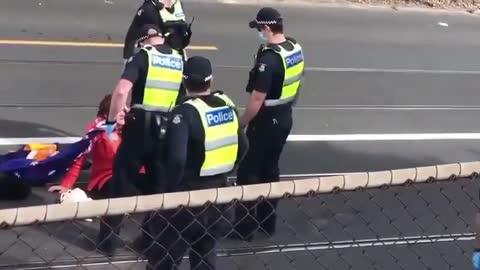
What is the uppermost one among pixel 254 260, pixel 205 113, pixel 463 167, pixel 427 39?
pixel 463 167

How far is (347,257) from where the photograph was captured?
7898 millimetres

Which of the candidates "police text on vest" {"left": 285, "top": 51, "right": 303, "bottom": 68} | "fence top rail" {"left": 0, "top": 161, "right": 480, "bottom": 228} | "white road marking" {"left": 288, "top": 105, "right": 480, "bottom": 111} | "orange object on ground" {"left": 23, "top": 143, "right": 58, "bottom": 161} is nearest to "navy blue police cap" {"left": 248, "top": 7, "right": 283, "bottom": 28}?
"police text on vest" {"left": 285, "top": 51, "right": 303, "bottom": 68}

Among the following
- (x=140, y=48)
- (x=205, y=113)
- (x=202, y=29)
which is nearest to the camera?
(x=205, y=113)

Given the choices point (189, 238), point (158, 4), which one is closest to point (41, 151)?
point (158, 4)

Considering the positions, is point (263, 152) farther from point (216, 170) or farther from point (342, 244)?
point (216, 170)

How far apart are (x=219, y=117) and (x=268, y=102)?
1601mm

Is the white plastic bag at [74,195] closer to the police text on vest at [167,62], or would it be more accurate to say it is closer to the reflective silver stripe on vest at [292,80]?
the police text on vest at [167,62]

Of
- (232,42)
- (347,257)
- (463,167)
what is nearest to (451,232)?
(347,257)

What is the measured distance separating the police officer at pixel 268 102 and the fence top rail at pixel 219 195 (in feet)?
11.2

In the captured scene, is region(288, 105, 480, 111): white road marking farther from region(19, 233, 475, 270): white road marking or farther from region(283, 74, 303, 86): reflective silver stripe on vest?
region(19, 233, 475, 270): white road marking

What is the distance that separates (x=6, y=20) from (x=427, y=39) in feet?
→ 24.0

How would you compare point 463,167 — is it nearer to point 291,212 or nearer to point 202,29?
point 291,212

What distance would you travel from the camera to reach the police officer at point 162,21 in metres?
9.21

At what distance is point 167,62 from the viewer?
7664 mm
